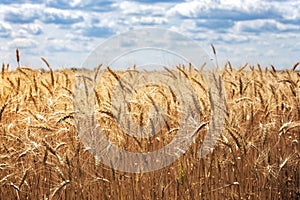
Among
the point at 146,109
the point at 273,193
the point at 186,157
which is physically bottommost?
the point at 273,193

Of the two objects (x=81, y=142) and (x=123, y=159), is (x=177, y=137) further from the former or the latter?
(x=81, y=142)

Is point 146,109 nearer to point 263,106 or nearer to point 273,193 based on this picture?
point 263,106

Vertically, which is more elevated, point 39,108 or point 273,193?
point 39,108

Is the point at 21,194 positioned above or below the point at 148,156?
below

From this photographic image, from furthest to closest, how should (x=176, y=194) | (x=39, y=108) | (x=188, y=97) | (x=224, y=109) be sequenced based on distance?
(x=39, y=108) < (x=188, y=97) < (x=224, y=109) < (x=176, y=194)

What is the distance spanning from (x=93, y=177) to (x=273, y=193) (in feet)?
4.54

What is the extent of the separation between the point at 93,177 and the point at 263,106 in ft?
5.25

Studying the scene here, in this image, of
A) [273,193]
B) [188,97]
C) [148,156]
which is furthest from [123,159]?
[273,193]

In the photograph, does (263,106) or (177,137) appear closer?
(177,137)

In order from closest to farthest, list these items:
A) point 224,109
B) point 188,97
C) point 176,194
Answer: point 176,194, point 224,109, point 188,97

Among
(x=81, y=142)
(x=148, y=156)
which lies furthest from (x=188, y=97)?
(x=81, y=142)

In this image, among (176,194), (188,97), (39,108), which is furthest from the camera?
Answer: (39,108)

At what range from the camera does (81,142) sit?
147 inches

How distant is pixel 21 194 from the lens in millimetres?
3887
